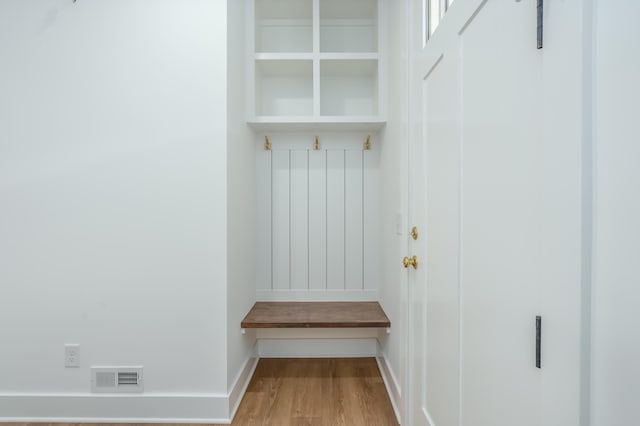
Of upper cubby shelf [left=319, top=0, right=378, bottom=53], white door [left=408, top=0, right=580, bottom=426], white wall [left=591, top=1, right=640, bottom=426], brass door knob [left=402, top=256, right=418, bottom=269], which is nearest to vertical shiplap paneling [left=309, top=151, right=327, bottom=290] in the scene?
upper cubby shelf [left=319, top=0, right=378, bottom=53]

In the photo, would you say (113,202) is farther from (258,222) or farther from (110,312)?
(258,222)

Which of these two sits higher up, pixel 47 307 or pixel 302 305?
pixel 47 307

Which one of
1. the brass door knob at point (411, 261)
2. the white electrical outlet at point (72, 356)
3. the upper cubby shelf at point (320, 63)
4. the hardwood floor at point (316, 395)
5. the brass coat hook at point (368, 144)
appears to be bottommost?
the hardwood floor at point (316, 395)

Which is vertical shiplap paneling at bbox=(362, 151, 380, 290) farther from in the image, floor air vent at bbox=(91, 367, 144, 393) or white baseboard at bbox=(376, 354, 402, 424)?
floor air vent at bbox=(91, 367, 144, 393)

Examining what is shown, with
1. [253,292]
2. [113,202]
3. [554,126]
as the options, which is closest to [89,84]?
[113,202]

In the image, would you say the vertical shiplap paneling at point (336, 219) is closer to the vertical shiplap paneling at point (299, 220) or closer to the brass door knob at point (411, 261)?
the vertical shiplap paneling at point (299, 220)

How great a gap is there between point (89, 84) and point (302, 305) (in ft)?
5.82

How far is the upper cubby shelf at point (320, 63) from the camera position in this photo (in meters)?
2.29

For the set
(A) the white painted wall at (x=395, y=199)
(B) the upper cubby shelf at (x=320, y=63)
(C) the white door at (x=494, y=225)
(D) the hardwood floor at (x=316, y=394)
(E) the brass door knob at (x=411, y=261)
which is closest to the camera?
(C) the white door at (x=494, y=225)

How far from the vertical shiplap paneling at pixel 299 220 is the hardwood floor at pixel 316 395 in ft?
1.80

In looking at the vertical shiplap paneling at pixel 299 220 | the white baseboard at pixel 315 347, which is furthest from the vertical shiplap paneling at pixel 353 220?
the white baseboard at pixel 315 347

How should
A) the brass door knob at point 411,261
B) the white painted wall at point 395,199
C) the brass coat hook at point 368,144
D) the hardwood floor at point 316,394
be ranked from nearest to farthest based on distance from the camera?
the brass door knob at point 411,261, the white painted wall at point 395,199, the hardwood floor at point 316,394, the brass coat hook at point 368,144

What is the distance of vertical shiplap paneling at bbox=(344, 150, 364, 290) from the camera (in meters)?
2.45

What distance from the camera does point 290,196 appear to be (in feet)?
8.08
